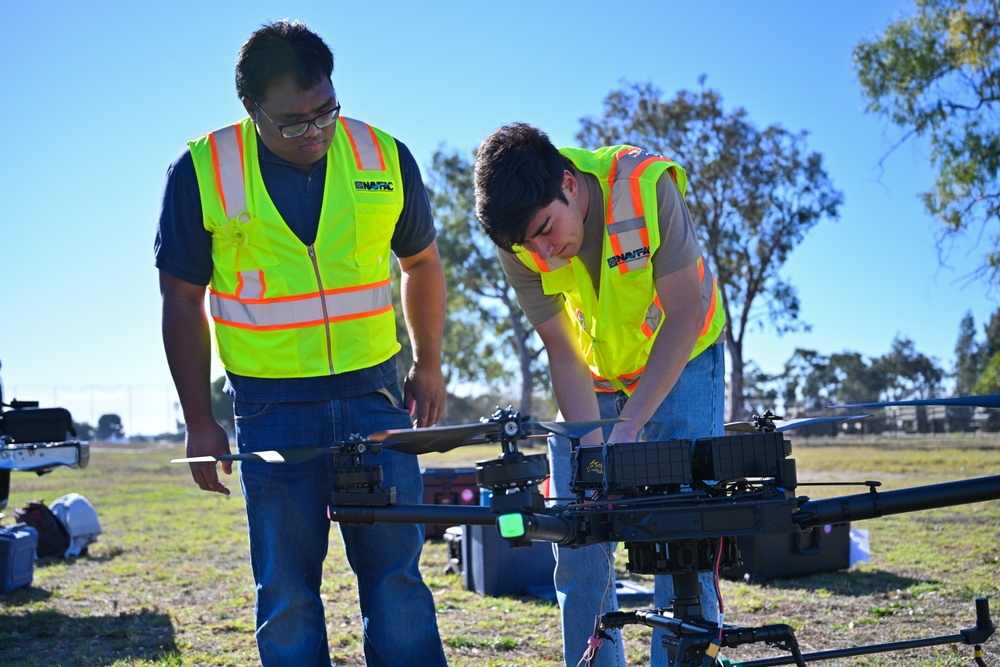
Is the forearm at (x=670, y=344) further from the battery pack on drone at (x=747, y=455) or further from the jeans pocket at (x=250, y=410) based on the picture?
the jeans pocket at (x=250, y=410)

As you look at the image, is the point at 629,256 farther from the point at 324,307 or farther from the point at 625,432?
the point at 324,307

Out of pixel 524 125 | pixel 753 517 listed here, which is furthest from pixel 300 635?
pixel 524 125

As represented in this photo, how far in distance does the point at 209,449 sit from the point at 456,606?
3777mm

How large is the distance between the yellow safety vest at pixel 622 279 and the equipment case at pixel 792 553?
3712 millimetres

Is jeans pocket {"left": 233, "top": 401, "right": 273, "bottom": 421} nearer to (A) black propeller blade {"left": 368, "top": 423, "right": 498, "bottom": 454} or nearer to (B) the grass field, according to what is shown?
(A) black propeller blade {"left": 368, "top": 423, "right": 498, "bottom": 454}

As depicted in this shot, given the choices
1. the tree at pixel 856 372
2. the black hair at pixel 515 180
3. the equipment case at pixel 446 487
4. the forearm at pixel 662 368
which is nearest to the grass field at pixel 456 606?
the equipment case at pixel 446 487

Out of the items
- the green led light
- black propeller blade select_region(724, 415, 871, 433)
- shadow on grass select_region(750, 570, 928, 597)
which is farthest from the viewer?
shadow on grass select_region(750, 570, 928, 597)

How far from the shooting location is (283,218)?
9.96 feet

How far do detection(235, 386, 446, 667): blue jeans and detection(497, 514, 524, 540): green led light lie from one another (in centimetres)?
100

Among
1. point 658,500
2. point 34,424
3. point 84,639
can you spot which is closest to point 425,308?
point 658,500

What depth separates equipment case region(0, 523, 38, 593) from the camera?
22.9ft

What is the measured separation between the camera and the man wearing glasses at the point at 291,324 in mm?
2967

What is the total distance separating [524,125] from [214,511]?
13.6 metres

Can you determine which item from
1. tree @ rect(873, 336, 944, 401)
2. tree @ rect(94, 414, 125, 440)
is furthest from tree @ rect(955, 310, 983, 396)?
tree @ rect(94, 414, 125, 440)
